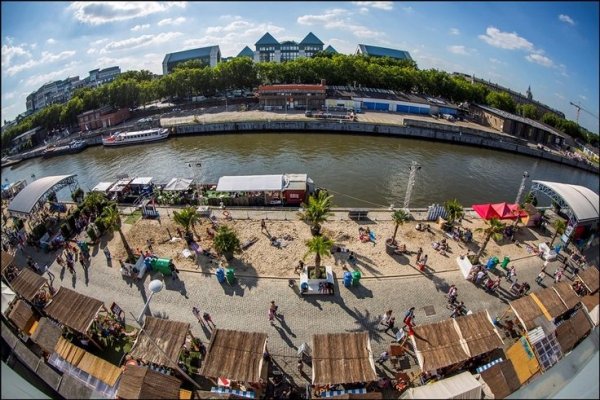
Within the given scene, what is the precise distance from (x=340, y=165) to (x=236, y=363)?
114 feet

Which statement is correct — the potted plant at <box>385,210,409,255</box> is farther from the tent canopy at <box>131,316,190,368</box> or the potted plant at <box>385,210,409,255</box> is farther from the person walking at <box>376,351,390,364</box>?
the tent canopy at <box>131,316,190,368</box>

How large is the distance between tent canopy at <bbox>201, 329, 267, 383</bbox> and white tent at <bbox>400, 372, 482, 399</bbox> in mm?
6839

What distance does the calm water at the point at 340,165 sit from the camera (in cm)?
3838

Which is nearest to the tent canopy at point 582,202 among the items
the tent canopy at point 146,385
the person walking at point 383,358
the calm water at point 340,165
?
the person walking at point 383,358

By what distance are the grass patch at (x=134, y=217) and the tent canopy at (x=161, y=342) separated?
15.6 metres

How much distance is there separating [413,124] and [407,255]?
136ft

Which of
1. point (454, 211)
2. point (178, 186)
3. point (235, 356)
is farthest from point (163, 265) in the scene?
point (454, 211)

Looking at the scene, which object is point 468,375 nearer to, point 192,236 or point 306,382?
point 306,382

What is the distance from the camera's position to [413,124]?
193ft

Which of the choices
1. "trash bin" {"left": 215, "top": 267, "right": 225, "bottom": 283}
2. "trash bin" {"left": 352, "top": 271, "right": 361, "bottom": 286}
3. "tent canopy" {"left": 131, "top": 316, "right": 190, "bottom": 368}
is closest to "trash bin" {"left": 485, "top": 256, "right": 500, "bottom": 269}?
"trash bin" {"left": 352, "top": 271, "right": 361, "bottom": 286}

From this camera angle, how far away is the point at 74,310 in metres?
17.5

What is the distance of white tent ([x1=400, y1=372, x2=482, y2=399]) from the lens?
1250cm

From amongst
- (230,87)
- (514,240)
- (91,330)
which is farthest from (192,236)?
(230,87)

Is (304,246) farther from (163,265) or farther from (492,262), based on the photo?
(492,262)
